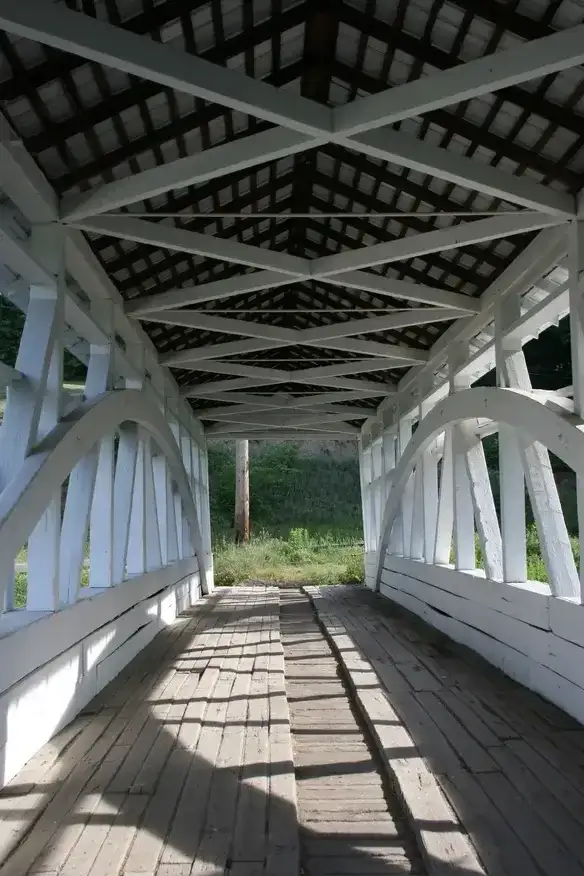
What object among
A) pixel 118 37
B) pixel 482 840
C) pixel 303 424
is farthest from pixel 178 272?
pixel 303 424

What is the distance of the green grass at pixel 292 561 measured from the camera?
55.4 feet

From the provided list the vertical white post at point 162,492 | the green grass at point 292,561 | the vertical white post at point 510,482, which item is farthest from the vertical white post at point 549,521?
the green grass at point 292,561

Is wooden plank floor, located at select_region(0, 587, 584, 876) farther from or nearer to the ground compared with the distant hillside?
nearer to the ground

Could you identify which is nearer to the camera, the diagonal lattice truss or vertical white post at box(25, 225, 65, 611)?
the diagonal lattice truss

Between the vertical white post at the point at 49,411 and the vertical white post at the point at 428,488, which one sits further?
the vertical white post at the point at 428,488

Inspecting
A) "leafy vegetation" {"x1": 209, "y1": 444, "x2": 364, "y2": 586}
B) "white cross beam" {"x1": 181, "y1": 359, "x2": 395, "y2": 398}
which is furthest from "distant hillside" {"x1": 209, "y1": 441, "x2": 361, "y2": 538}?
"white cross beam" {"x1": 181, "y1": 359, "x2": 395, "y2": 398}

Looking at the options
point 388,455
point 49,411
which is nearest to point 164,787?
point 49,411

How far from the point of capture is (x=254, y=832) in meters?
2.92

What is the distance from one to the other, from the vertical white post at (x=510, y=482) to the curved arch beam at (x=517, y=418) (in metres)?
0.25

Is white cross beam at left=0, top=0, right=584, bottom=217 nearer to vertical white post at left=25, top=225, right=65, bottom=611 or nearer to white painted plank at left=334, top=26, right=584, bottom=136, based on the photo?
white painted plank at left=334, top=26, right=584, bottom=136

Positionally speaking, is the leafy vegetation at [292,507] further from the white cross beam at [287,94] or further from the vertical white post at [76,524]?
the white cross beam at [287,94]

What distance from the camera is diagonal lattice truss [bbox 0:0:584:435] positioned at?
10.9 feet

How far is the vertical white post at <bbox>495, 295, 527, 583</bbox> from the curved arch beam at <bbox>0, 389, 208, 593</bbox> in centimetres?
282

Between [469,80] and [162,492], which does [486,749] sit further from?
[162,492]
